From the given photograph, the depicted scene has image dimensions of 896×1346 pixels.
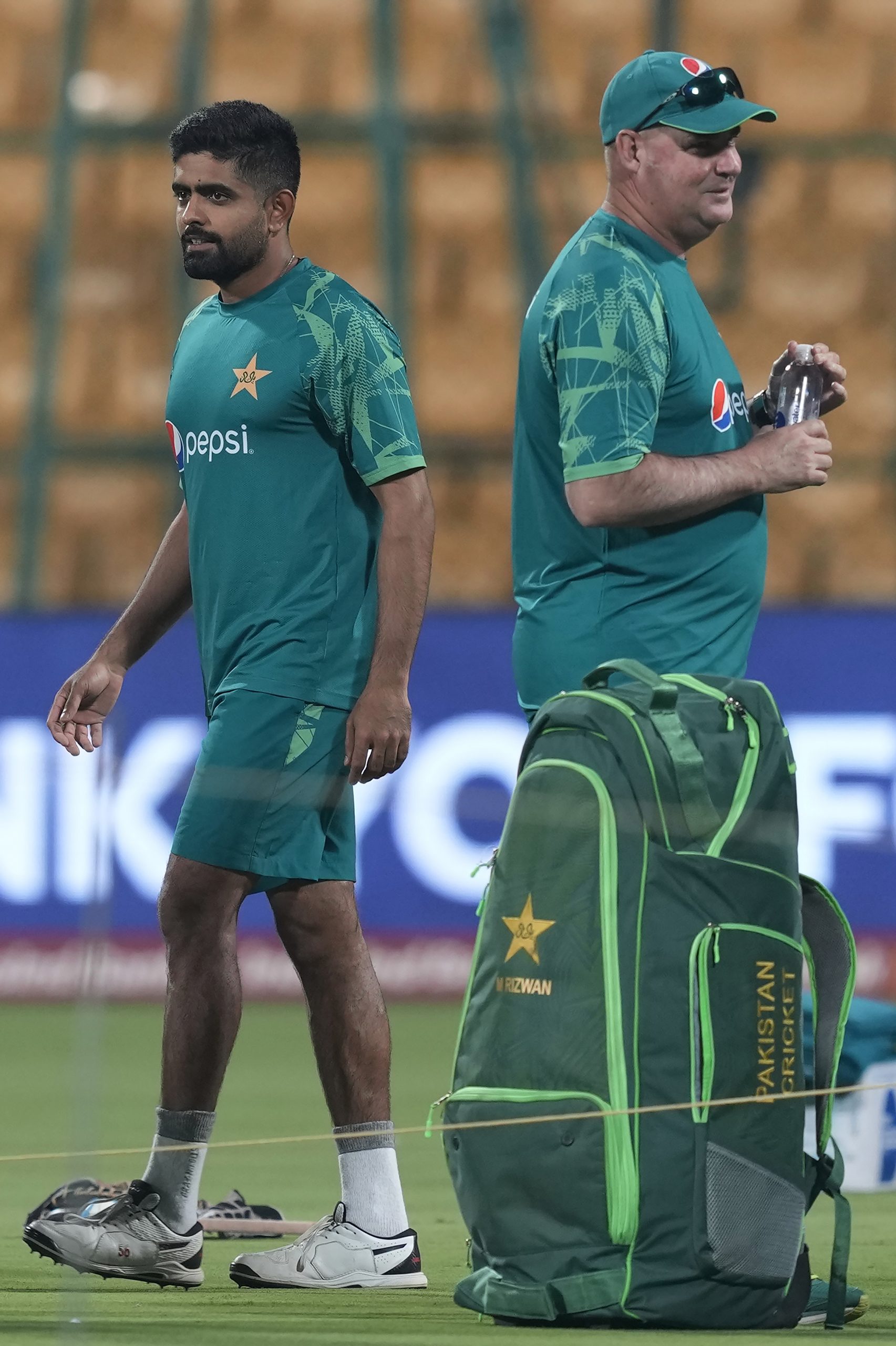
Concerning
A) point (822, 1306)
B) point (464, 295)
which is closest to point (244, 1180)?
point (822, 1306)

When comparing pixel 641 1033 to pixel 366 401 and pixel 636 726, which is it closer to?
pixel 636 726

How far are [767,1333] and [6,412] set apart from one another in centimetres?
887

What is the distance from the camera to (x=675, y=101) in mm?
3240

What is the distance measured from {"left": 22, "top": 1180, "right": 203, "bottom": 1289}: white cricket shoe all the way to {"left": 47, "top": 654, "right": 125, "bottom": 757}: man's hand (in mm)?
668

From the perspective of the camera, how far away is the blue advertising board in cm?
768

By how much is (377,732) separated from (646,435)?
23.0 inches

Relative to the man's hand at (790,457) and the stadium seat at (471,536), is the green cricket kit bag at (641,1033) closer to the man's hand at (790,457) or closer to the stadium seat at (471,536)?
the man's hand at (790,457)

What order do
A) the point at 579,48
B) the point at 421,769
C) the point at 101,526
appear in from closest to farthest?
the point at 421,769
the point at 101,526
the point at 579,48

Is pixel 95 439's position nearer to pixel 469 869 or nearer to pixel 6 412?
pixel 6 412

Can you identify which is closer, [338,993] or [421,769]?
[338,993]

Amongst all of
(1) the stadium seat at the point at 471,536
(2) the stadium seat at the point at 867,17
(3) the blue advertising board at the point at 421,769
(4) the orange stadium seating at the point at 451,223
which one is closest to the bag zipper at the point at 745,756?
(3) the blue advertising board at the point at 421,769

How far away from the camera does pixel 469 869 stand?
26.0 feet

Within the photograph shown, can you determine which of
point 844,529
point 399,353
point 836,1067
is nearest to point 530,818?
point 836,1067

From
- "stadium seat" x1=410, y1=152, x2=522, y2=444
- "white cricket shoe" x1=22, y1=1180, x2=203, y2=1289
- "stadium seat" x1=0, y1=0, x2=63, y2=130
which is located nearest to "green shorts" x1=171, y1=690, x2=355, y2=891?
"white cricket shoe" x1=22, y1=1180, x2=203, y2=1289
